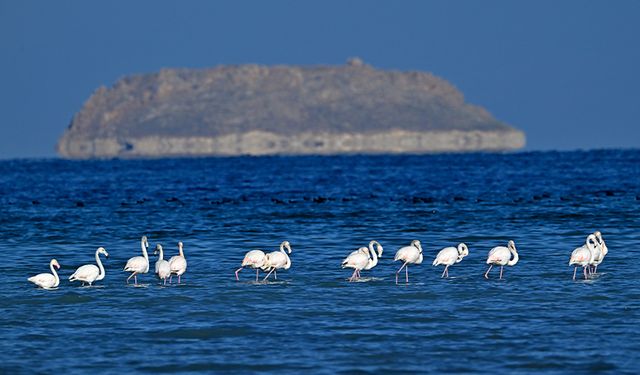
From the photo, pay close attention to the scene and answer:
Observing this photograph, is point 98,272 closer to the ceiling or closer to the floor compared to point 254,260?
closer to the floor

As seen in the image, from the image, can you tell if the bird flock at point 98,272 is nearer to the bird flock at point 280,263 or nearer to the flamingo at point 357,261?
the bird flock at point 280,263

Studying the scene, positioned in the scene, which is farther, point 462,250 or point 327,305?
point 462,250

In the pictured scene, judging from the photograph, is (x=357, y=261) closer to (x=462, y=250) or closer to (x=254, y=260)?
(x=254, y=260)

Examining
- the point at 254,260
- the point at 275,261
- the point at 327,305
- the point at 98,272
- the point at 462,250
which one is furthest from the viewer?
the point at 462,250

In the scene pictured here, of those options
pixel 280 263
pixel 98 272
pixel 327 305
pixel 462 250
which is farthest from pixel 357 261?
pixel 98 272

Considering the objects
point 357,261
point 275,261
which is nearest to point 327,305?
point 357,261

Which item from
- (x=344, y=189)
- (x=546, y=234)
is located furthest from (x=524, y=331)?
(x=344, y=189)

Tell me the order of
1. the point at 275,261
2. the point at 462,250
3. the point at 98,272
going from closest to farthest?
the point at 98,272
the point at 275,261
the point at 462,250

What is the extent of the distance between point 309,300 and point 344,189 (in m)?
44.5

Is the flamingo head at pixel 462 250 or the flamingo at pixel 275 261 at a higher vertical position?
the flamingo head at pixel 462 250

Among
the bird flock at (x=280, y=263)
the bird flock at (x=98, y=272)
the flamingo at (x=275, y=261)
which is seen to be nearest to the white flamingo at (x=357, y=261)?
the bird flock at (x=280, y=263)

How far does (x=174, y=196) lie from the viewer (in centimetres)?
5966

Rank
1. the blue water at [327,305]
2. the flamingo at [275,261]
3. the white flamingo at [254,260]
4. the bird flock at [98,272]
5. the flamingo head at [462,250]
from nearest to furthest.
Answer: the blue water at [327,305]
the bird flock at [98,272]
the white flamingo at [254,260]
the flamingo at [275,261]
the flamingo head at [462,250]

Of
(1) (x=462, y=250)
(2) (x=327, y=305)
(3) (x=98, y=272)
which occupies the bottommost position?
(2) (x=327, y=305)
